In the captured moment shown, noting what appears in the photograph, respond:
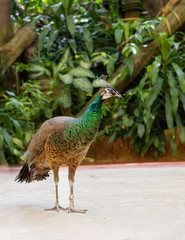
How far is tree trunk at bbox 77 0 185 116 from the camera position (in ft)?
18.8

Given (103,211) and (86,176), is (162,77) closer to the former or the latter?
(86,176)

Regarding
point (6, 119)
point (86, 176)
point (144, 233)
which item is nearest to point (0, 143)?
point (6, 119)

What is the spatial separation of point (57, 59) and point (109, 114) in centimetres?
139

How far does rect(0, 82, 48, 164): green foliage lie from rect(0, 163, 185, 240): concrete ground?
1273 millimetres

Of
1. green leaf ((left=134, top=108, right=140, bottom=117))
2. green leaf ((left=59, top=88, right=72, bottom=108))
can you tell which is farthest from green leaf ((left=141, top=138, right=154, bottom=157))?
green leaf ((left=59, top=88, right=72, bottom=108))

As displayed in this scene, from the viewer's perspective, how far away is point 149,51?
579 centimetres

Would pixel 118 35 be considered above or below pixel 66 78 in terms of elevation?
above

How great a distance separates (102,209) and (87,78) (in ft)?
13.2

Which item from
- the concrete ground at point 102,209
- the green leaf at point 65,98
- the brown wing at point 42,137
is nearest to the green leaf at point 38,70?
the green leaf at point 65,98

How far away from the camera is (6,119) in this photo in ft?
16.6

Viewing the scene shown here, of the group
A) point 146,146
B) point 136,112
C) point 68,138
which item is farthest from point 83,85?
point 68,138

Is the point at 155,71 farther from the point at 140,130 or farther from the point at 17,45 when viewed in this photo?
the point at 17,45

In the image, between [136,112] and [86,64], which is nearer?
[136,112]

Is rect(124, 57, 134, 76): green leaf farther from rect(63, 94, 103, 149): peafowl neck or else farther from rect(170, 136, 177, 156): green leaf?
Result: rect(63, 94, 103, 149): peafowl neck
